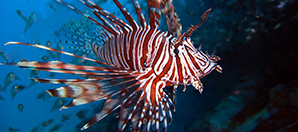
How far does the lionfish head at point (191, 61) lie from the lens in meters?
2.16

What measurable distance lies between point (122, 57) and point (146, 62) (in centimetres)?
62

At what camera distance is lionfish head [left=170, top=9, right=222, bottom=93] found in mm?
2160

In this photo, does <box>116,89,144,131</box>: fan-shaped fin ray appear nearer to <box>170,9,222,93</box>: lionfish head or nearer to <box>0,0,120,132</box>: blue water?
<box>170,9,222,93</box>: lionfish head

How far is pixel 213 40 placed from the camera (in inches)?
284

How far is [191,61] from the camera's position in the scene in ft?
7.20

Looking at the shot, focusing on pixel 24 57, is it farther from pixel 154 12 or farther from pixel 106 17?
pixel 154 12

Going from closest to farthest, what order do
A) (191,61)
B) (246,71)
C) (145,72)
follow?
(191,61) < (145,72) < (246,71)

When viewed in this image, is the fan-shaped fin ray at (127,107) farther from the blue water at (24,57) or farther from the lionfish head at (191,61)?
the blue water at (24,57)

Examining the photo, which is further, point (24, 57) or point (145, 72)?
point (24, 57)

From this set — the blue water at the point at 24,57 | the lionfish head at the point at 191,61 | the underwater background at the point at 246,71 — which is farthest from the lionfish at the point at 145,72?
the blue water at the point at 24,57

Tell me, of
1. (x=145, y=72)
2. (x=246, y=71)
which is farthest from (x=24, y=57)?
(x=145, y=72)

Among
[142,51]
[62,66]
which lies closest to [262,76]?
[142,51]

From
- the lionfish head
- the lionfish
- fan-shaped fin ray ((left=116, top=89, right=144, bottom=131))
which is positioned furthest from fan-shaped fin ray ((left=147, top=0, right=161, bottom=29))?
fan-shaped fin ray ((left=116, top=89, right=144, bottom=131))

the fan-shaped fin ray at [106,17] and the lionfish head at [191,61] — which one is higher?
the fan-shaped fin ray at [106,17]
